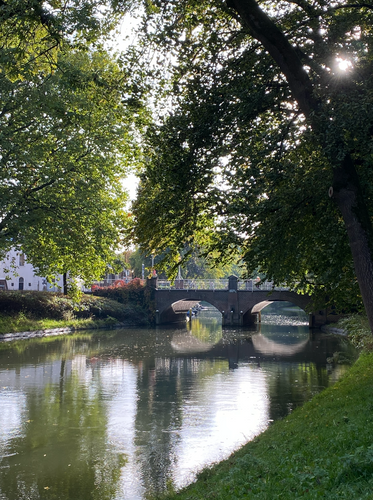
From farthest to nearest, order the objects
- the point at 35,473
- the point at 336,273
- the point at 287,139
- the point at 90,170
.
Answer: the point at 90,170, the point at 287,139, the point at 336,273, the point at 35,473

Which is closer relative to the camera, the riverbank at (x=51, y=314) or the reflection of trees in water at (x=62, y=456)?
the reflection of trees in water at (x=62, y=456)

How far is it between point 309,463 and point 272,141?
696 centimetres

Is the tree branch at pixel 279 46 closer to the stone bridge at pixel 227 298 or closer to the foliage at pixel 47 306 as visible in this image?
the foliage at pixel 47 306

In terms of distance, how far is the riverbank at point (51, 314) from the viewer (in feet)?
124

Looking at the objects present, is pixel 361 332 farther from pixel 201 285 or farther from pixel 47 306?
pixel 201 285

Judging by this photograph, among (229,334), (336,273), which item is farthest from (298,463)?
(229,334)

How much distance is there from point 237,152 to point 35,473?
8498mm

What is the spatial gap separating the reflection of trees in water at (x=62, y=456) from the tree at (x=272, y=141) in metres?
5.41

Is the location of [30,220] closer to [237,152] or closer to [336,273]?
[237,152]

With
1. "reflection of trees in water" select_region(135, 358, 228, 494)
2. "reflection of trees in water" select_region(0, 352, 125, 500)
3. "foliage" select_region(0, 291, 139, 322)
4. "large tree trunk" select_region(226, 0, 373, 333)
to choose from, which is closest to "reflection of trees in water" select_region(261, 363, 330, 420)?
"reflection of trees in water" select_region(135, 358, 228, 494)

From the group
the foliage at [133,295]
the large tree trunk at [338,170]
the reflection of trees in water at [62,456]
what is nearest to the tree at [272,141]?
the large tree trunk at [338,170]

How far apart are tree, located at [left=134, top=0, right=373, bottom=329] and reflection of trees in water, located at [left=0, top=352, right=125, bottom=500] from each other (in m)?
5.41

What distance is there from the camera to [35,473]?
1059cm

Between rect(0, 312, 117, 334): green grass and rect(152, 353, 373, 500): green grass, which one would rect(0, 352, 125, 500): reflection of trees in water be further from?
rect(0, 312, 117, 334): green grass
